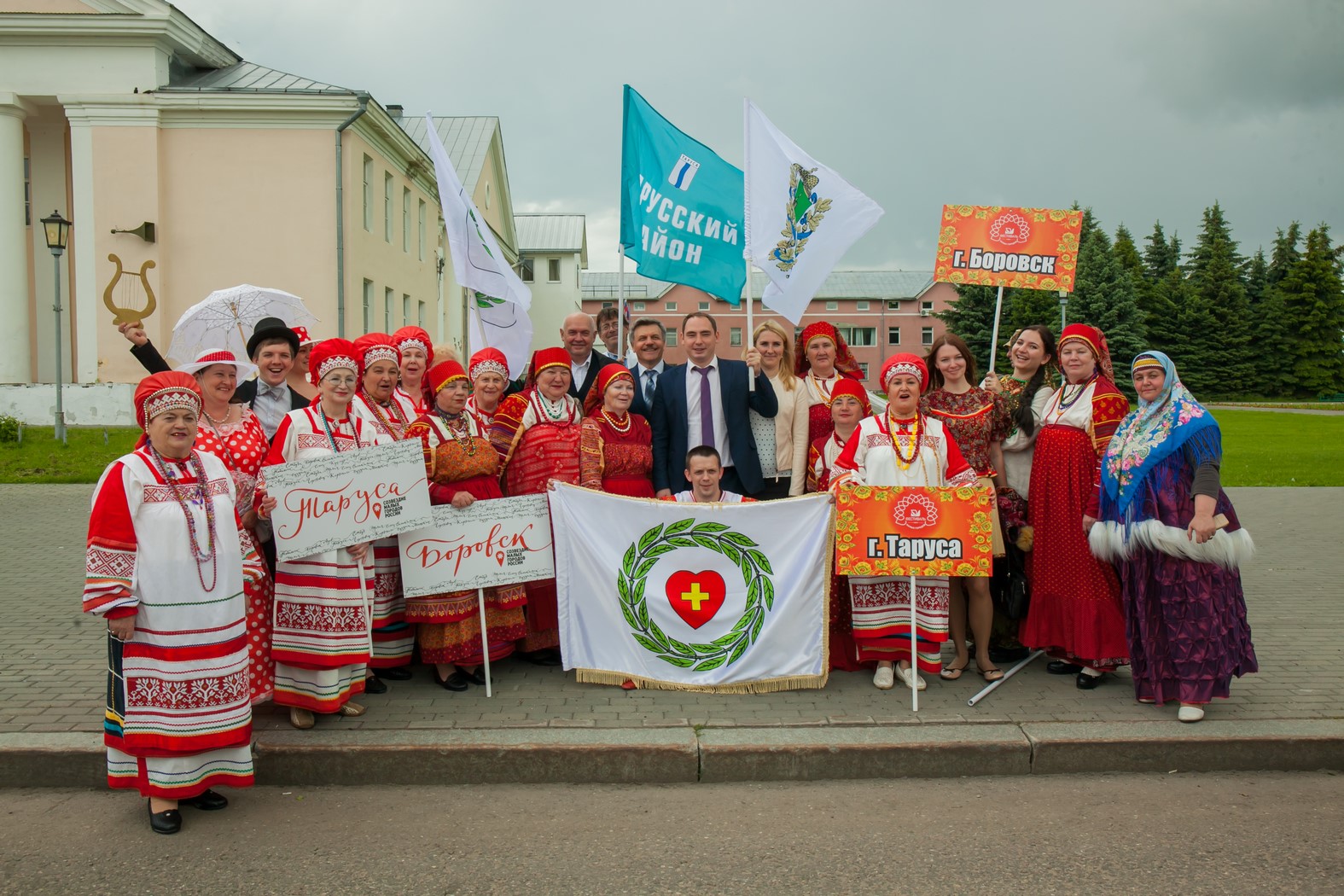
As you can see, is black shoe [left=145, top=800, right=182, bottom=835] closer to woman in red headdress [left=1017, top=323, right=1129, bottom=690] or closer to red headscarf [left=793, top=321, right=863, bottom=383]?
red headscarf [left=793, top=321, right=863, bottom=383]

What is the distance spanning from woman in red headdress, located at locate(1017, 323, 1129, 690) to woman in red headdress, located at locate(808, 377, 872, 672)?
107cm

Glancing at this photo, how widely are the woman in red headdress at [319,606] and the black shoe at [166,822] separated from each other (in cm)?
87

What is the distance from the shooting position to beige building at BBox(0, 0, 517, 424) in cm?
2397

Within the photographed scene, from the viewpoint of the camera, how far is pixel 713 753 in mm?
4594

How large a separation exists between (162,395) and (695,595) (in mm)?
2892

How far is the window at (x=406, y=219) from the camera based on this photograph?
104 feet

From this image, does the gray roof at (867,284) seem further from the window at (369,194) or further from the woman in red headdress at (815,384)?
the woman in red headdress at (815,384)

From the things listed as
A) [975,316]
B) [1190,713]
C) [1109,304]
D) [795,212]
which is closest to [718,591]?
[1190,713]

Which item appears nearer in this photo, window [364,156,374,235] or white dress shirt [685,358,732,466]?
white dress shirt [685,358,732,466]

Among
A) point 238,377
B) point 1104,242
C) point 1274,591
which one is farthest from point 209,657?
point 1104,242

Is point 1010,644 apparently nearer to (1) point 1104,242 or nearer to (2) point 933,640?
(2) point 933,640

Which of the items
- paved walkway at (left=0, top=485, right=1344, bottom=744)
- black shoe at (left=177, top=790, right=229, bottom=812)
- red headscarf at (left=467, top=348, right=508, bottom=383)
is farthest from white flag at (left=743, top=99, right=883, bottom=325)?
black shoe at (left=177, top=790, right=229, bottom=812)

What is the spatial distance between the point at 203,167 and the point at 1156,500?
26143 mm

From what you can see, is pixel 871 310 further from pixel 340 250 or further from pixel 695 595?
pixel 695 595
